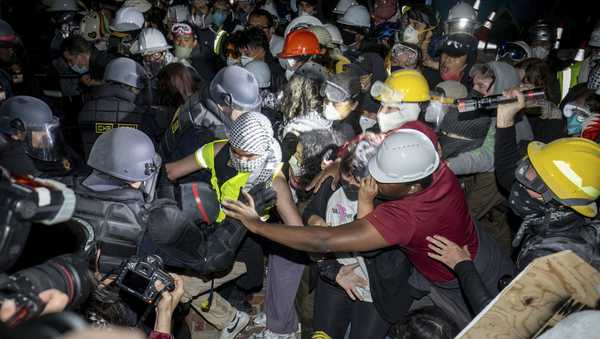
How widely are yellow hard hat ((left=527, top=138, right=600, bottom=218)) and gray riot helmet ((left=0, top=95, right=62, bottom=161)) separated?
11.3ft

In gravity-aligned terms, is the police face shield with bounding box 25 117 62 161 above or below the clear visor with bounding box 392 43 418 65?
below

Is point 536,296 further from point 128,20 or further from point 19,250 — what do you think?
point 128,20

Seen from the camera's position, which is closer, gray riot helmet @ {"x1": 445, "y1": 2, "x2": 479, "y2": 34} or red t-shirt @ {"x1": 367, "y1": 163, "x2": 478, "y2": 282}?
red t-shirt @ {"x1": 367, "y1": 163, "x2": 478, "y2": 282}

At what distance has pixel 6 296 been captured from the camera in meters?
1.66

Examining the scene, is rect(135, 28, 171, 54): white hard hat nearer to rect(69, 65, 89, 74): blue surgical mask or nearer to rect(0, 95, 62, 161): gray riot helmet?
rect(69, 65, 89, 74): blue surgical mask

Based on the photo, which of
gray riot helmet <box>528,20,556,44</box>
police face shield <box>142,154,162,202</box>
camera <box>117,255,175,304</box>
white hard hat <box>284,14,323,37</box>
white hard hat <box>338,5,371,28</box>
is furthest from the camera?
white hard hat <box>338,5,371,28</box>

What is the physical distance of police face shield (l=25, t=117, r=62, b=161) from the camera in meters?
3.59

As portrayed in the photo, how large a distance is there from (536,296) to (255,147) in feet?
6.19

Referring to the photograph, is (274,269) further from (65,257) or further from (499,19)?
(499,19)

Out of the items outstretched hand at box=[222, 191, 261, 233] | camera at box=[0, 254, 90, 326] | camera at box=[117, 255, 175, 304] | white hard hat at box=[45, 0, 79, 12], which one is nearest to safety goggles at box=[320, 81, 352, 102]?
outstretched hand at box=[222, 191, 261, 233]

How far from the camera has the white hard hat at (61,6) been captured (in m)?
9.34

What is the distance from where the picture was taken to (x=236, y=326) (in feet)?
13.9

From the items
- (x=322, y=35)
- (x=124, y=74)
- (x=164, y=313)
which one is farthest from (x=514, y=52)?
(x=164, y=313)

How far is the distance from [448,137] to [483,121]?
0.32 m
